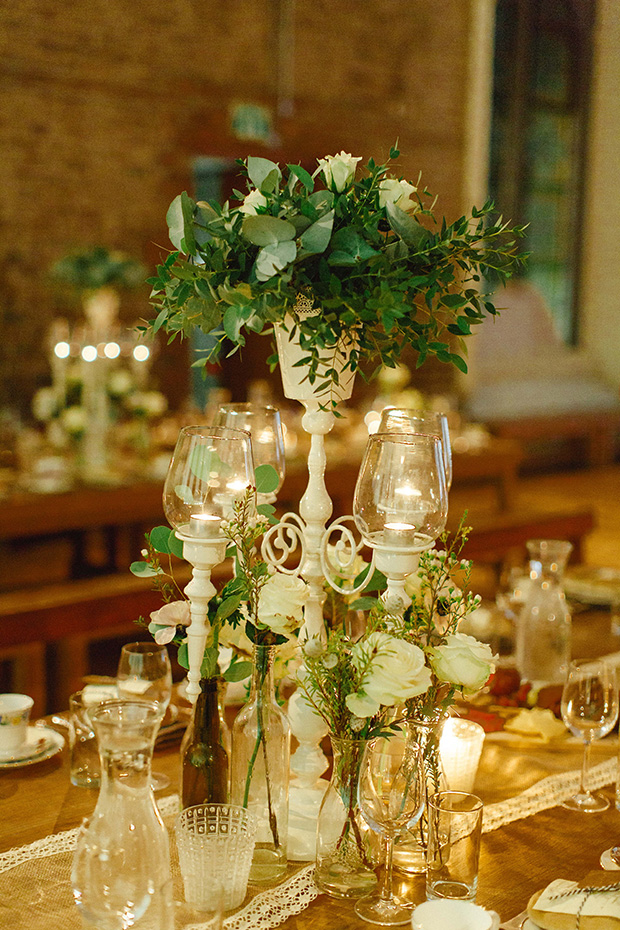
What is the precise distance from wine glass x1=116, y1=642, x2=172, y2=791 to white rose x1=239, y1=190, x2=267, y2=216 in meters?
0.61

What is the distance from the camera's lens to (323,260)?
1.13 m

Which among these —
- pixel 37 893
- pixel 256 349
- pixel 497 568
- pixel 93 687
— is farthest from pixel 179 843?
pixel 256 349

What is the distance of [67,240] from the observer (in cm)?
627

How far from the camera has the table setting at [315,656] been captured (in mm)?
1039

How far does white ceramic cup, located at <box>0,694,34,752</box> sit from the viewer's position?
149 cm

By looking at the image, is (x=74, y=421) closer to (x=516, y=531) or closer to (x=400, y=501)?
(x=516, y=531)

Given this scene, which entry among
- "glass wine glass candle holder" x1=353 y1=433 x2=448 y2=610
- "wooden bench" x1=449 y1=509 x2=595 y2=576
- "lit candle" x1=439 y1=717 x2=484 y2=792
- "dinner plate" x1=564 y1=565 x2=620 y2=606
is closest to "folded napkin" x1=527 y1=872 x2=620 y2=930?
"lit candle" x1=439 y1=717 x2=484 y2=792

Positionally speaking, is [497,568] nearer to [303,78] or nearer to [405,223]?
[405,223]

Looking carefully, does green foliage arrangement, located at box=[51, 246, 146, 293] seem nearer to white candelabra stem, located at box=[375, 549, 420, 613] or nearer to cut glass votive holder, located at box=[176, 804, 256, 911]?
white candelabra stem, located at box=[375, 549, 420, 613]

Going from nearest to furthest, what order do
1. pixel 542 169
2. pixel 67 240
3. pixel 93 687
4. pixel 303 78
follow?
pixel 93 687 < pixel 67 240 < pixel 303 78 < pixel 542 169

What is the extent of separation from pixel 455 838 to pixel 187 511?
1.50 feet

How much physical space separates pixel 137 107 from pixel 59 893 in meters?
6.11

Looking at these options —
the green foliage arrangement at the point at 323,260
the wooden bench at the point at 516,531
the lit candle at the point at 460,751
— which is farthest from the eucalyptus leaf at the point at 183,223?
the wooden bench at the point at 516,531

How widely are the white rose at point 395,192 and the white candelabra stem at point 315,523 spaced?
269 millimetres
